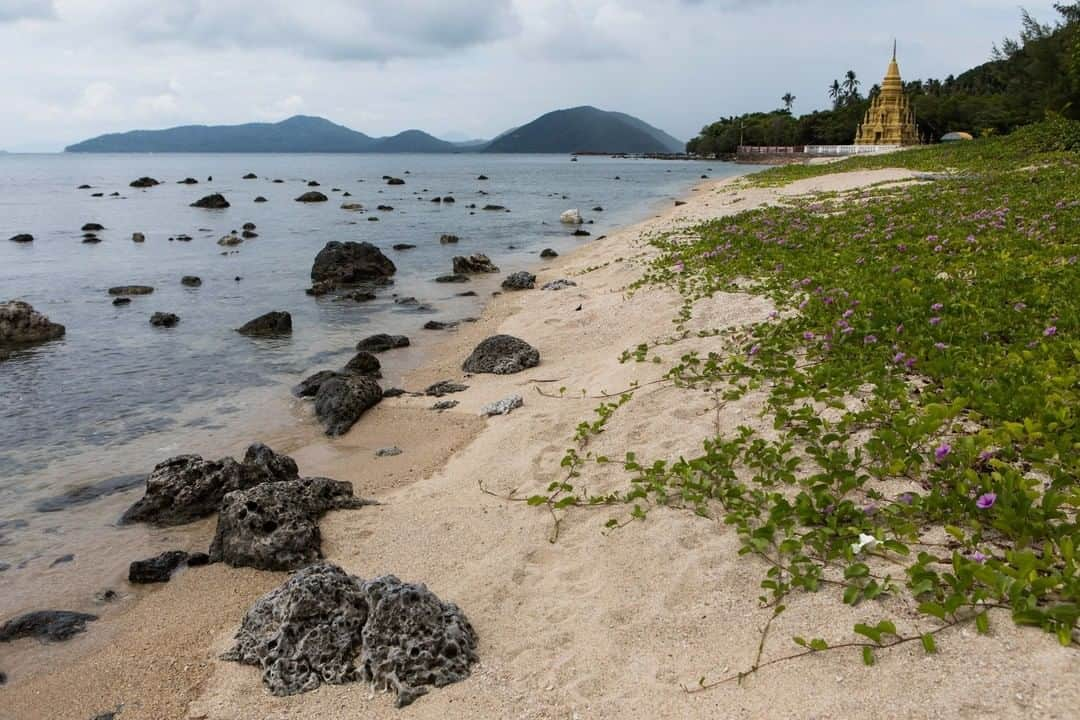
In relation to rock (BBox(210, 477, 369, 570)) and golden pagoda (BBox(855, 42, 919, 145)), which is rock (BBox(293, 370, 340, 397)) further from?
golden pagoda (BBox(855, 42, 919, 145))

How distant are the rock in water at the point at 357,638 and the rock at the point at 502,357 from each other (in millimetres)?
7173

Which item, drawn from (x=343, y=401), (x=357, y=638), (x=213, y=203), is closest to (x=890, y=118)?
(x=213, y=203)

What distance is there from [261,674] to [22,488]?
21.3ft

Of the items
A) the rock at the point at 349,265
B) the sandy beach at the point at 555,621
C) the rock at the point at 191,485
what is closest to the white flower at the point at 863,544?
the sandy beach at the point at 555,621

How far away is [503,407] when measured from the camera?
1020 cm

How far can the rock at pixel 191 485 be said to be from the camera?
325 inches

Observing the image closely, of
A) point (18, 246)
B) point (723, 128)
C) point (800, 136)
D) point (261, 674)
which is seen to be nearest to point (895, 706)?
point (261, 674)

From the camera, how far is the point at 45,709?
5215mm

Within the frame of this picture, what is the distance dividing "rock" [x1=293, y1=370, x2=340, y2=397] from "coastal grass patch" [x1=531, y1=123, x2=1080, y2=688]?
5746 mm

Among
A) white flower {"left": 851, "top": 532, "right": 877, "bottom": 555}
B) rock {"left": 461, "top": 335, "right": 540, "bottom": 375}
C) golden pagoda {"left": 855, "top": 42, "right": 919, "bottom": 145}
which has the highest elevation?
golden pagoda {"left": 855, "top": 42, "right": 919, "bottom": 145}

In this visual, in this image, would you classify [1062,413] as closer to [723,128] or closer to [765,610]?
[765,610]

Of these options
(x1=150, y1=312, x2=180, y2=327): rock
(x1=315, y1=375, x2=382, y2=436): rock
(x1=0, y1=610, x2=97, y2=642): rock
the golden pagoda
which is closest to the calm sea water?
(x1=150, y1=312, x2=180, y2=327): rock

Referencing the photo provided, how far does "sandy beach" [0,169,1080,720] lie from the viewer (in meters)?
3.81

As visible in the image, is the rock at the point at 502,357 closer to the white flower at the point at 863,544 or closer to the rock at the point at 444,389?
the rock at the point at 444,389
